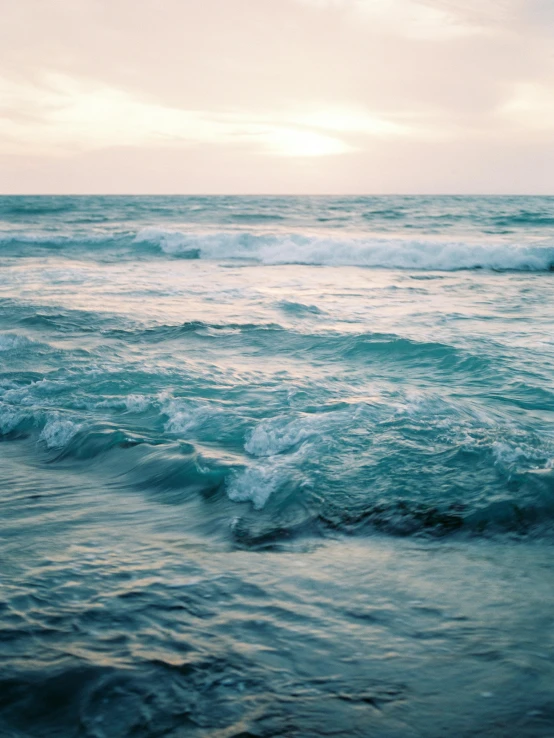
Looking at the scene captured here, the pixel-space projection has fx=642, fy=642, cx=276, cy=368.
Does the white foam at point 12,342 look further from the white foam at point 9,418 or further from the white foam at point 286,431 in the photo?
the white foam at point 286,431

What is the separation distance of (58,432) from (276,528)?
2.82 m

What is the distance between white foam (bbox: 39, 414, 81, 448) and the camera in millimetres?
6070

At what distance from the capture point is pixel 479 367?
8.40 m

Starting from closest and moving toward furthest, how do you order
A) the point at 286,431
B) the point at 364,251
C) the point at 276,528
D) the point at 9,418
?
the point at 276,528 → the point at 286,431 → the point at 9,418 → the point at 364,251

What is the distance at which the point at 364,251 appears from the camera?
24.5m

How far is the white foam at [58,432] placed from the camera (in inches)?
239

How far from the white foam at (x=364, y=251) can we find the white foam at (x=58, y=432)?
17.7 meters

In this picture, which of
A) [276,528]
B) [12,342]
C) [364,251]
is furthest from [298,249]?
[276,528]

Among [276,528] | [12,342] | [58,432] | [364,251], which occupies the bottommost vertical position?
[276,528]

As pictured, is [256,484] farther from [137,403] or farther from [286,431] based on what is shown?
[137,403]

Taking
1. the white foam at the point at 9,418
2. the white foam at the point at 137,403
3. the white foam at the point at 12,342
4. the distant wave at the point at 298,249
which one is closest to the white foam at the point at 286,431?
the white foam at the point at 137,403

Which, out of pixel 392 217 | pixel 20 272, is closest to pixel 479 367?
pixel 20 272

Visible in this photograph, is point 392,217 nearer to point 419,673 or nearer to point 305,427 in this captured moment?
point 305,427

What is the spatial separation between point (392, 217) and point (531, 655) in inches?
1574
